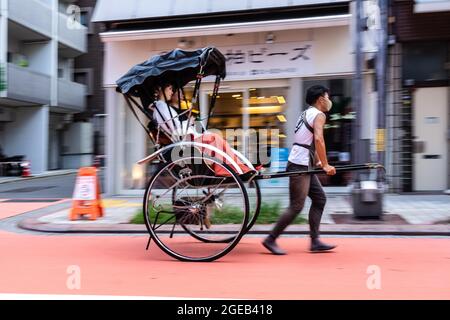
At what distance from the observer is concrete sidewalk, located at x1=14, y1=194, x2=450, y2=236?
25.0ft

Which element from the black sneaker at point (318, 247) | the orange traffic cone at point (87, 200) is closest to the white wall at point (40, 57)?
the orange traffic cone at point (87, 200)

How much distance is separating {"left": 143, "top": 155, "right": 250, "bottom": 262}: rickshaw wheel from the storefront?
16.3 feet

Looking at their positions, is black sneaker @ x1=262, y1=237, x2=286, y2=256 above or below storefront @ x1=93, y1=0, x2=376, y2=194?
below

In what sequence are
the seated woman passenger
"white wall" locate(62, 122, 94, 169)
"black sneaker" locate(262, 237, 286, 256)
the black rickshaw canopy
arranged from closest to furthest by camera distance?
the seated woman passenger < the black rickshaw canopy < "black sneaker" locate(262, 237, 286, 256) < "white wall" locate(62, 122, 94, 169)

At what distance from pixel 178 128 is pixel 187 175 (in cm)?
63

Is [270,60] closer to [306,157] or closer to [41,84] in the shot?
[306,157]

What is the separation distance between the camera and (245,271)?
543cm

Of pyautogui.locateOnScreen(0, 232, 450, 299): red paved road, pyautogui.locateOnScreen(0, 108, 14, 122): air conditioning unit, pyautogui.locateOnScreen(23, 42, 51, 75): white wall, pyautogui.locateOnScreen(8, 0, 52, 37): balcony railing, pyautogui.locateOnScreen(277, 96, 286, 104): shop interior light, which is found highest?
pyautogui.locateOnScreen(8, 0, 52, 37): balcony railing

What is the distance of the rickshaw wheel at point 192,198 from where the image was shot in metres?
5.78

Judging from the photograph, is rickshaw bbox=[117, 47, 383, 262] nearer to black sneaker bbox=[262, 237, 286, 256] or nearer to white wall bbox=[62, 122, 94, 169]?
black sneaker bbox=[262, 237, 286, 256]

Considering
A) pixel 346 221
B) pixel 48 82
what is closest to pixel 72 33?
pixel 48 82

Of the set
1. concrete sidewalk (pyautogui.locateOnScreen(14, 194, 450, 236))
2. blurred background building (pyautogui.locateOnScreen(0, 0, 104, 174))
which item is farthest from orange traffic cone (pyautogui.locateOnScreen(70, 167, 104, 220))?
blurred background building (pyautogui.locateOnScreen(0, 0, 104, 174))
